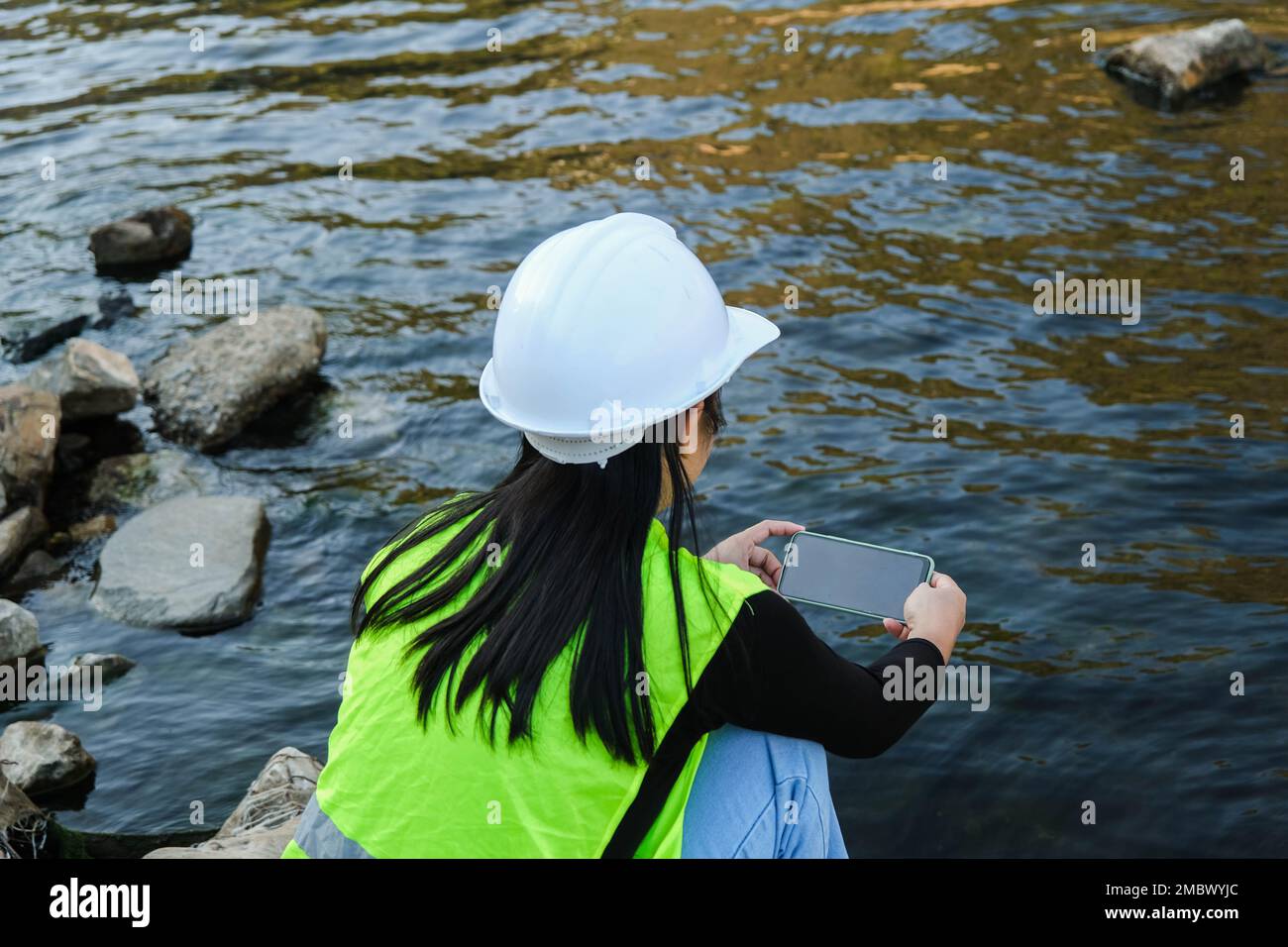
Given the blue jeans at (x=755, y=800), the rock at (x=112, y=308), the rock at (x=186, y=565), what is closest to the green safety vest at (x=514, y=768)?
the blue jeans at (x=755, y=800)

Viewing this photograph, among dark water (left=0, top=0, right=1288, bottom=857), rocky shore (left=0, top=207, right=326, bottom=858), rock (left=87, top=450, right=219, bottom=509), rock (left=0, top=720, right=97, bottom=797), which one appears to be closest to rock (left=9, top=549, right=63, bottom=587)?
rocky shore (left=0, top=207, right=326, bottom=858)

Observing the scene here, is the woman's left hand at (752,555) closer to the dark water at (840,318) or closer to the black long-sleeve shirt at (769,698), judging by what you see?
the black long-sleeve shirt at (769,698)

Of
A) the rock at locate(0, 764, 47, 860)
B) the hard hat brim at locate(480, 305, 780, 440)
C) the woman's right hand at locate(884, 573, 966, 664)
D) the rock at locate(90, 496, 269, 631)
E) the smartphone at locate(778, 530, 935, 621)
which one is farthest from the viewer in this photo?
the rock at locate(90, 496, 269, 631)

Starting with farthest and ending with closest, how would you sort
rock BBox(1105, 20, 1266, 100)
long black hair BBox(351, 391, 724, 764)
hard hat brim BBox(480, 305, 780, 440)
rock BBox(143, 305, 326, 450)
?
1. rock BBox(1105, 20, 1266, 100)
2. rock BBox(143, 305, 326, 450)
3. hard hat brim BBox(480, 305, 780, 440)
4. long black hair BBox(351, 391, 724, 764)

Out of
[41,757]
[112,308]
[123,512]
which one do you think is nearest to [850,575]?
[41,757]

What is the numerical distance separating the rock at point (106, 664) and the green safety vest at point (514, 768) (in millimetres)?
3649

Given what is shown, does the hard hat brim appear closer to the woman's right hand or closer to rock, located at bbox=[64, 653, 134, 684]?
the woman's right hand

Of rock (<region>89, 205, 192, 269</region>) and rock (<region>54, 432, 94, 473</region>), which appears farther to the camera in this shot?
rock (<region>89, 205, 192, 269</region>)

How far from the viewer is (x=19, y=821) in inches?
176

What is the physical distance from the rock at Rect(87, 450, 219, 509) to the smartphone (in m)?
4.74

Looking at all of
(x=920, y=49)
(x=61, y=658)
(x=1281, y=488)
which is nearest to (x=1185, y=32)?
(x=920, y=49)

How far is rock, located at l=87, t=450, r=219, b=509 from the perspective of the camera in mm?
7152

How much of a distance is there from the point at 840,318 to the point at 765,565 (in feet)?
16.6
